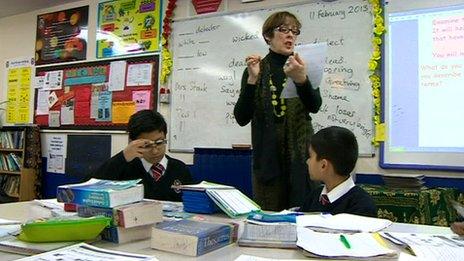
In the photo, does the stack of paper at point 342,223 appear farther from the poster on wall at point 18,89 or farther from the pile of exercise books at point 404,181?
the poster on wall at point 18,89

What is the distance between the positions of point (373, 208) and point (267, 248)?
0.59 meters

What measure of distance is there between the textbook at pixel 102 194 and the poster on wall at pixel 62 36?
311 cm

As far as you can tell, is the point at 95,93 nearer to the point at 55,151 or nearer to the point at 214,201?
the point at 55,151

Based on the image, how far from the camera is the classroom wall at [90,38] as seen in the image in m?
2.63

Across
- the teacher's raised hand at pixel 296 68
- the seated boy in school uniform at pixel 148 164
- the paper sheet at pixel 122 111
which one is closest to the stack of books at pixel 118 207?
the seated boy in school uniform at pixel 148 164

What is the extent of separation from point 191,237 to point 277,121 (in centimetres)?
99

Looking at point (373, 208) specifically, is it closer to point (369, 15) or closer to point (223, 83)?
point (369, 15)

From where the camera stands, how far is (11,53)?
450cm

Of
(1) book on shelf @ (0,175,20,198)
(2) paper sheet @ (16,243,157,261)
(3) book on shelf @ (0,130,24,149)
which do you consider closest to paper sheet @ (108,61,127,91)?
(3) book on shelf @ (0,130,24,149)

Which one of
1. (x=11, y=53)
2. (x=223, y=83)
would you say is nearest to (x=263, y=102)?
(x=223, y=83)

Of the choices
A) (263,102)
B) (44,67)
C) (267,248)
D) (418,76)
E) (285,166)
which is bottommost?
(267,248)

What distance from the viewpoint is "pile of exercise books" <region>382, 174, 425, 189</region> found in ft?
7.58

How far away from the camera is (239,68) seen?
3.11 metres

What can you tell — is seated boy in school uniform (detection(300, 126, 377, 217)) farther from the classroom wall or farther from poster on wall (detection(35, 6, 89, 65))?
poster on wall (detection(35, 6, 89, 65))
